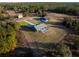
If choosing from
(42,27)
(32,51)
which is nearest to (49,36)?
(42,27)

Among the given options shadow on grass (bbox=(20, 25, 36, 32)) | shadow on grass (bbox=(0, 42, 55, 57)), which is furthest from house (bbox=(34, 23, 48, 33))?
shadow on grass (bbox=(0, 42, 55, 57))

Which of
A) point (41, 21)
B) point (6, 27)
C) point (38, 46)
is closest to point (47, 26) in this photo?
point (41, 21)

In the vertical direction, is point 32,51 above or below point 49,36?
below

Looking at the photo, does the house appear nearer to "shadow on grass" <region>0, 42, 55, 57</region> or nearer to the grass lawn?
the grass lawn

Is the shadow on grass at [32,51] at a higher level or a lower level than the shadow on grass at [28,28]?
lower

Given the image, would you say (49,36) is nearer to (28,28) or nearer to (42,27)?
(42,27)

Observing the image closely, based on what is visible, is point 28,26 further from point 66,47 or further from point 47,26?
point 66,47

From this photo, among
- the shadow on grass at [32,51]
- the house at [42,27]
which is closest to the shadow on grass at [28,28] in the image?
the house at [42,27]

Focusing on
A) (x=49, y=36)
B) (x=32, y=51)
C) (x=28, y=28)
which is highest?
(x=28, y=28)

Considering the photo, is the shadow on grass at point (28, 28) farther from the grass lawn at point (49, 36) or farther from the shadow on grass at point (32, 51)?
the shadow on grass at point (32, 51)

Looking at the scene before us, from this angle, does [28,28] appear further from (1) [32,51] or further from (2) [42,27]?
(1) [32,51]

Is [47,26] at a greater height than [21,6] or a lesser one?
lesser
